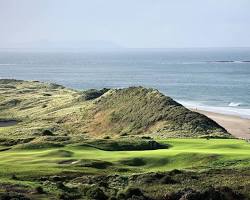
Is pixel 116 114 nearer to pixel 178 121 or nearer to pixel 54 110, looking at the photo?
pixel 178 121

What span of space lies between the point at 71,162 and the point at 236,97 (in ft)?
319

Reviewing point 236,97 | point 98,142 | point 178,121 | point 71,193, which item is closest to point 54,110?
point 178,121

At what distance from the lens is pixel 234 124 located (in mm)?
84938

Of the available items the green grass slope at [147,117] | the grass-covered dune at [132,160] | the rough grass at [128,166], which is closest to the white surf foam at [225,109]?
the green grass slope at [147,117]

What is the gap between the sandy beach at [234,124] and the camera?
7525 cm

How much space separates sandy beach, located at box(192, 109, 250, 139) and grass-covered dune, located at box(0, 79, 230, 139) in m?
9.50

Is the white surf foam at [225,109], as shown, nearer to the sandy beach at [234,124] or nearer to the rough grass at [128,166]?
the sandy beach at [234,124]

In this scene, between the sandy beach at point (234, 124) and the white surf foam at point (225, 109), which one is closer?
the sandy beach at point (234, 124)

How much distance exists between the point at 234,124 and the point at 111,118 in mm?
21107

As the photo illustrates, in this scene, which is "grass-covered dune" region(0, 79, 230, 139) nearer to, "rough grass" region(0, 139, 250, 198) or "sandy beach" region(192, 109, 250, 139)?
"sandy beach" region(192, 109, 250, 139)

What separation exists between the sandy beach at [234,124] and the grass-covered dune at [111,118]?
31.2 feet

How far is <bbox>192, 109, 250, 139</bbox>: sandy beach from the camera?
2963 inches

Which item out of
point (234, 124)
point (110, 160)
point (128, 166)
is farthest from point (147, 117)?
point (128, 166)

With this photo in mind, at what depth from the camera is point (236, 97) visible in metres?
130
